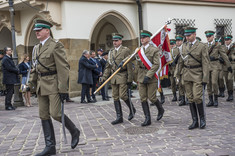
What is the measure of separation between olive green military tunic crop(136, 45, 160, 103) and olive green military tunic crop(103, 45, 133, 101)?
36cm

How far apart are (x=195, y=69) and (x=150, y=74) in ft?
3.10

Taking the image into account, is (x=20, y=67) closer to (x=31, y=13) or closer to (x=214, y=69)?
(x=31, y=13)

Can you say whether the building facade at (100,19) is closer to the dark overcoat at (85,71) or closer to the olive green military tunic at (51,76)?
the dark overcoat at (85,71)

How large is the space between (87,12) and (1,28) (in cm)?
608

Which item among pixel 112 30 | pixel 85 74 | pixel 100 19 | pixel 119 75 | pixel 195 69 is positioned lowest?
pixel 85 74

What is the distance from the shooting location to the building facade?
13500 millimetres

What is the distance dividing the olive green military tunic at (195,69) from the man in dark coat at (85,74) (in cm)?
543

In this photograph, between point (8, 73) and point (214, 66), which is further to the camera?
point (8, 73)

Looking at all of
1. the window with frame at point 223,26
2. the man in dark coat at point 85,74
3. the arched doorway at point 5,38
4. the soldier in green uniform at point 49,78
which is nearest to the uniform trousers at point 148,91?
the soldier in green uniform at point 49,78

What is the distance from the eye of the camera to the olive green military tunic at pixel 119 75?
24.7 feet

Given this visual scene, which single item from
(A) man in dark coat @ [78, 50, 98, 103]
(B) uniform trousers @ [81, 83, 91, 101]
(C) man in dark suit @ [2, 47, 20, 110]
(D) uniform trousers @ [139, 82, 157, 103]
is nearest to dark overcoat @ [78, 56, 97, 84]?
(A) man in dark coat @ [78, 50, 98, 103]

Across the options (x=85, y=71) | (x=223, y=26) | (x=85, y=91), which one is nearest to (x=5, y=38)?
(x=85, y=71)

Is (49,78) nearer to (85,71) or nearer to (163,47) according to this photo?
(163,47)

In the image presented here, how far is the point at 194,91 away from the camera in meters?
6.63
